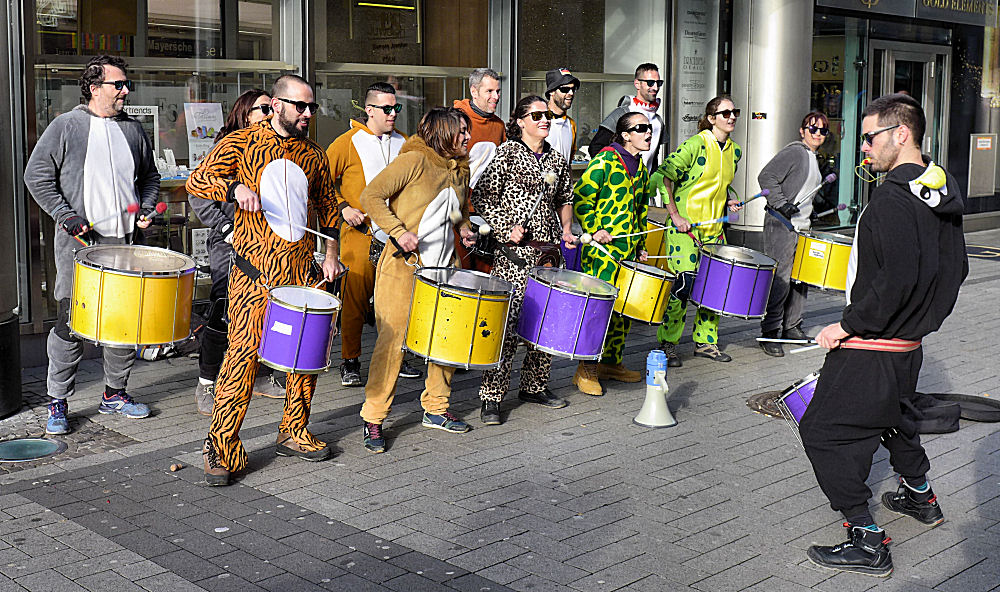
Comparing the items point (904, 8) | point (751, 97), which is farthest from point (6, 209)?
point (904, 8)

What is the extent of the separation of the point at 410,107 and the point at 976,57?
35.0ft

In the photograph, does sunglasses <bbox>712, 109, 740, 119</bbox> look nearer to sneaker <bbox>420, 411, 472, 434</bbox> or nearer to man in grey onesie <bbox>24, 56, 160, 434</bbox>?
sneaker <bbox>420, 411, 472, 434</bbox>

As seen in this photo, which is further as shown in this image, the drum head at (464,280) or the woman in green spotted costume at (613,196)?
the woman in green spotted costume at (613,196)

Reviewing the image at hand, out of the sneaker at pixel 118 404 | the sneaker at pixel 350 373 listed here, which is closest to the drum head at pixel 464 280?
the sneaker at pixel 350 373

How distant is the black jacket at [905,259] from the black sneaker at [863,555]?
33.0 inches

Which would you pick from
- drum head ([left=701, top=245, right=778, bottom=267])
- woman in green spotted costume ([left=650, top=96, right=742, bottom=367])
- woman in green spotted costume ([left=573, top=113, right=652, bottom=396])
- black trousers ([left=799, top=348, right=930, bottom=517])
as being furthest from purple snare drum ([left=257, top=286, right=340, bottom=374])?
woman in green spotted costume ([left=650, top=96, right=742, bottom=367])

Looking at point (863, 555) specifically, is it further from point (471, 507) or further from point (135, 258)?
point (135, 258)

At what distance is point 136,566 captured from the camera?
4863mm

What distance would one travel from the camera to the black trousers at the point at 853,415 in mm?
4848

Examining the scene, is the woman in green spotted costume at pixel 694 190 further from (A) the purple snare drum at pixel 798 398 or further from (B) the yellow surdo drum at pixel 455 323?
(A) the purple snare drum at pixel 798 398

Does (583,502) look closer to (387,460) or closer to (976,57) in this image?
(387,460)

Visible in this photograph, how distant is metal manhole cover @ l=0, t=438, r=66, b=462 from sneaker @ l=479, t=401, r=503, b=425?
2399 millimetres

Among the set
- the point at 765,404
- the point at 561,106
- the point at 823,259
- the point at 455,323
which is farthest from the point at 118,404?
the point at 823,259

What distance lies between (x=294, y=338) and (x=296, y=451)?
42.3 inches
